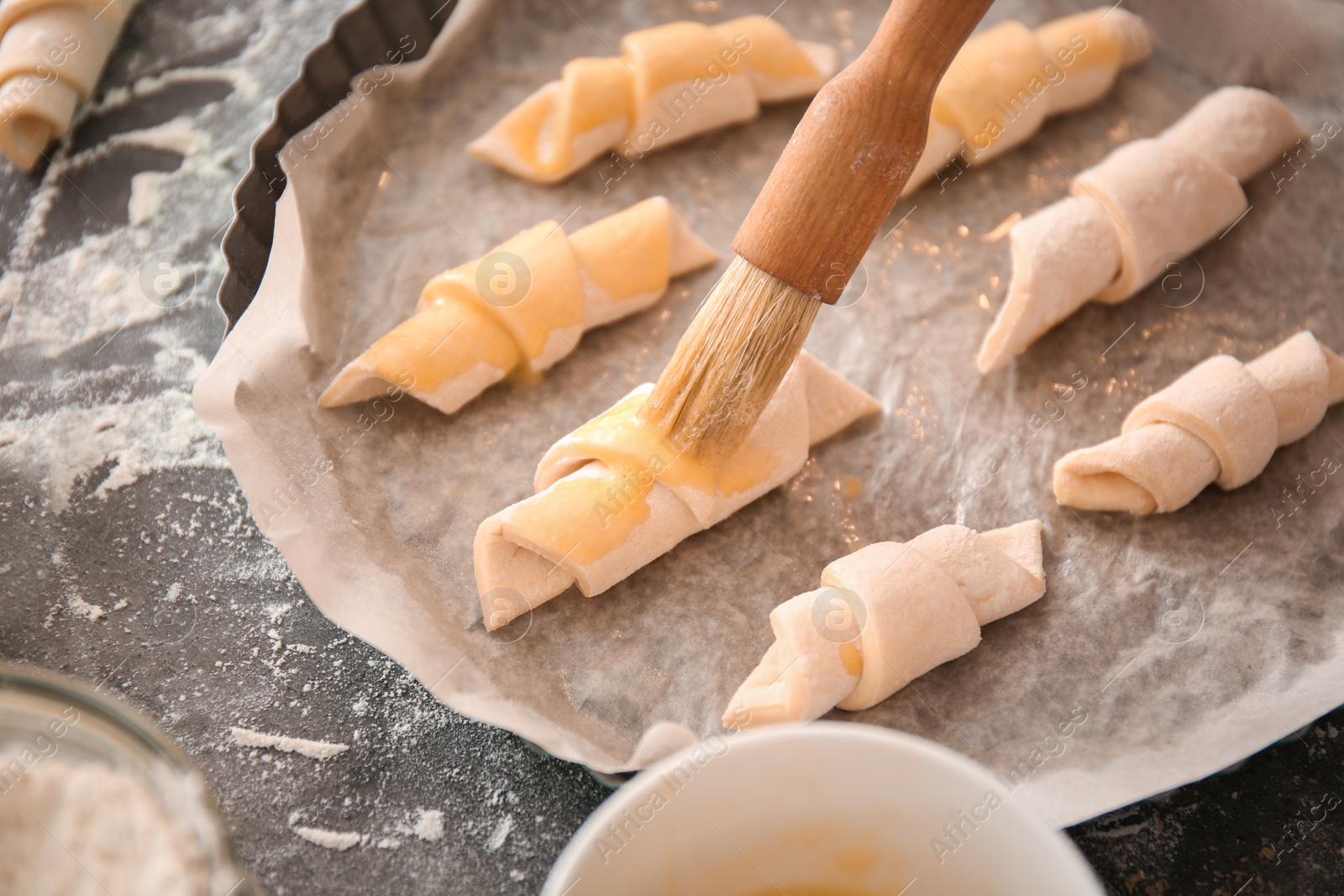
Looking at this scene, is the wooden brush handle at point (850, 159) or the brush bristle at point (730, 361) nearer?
the wooden brush handle at point (850, 159)

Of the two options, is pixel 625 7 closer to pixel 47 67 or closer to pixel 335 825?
pixel 47 67

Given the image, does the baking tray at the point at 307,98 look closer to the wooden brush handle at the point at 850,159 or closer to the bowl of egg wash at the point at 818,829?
the wooden brush handle at the point at 850,159

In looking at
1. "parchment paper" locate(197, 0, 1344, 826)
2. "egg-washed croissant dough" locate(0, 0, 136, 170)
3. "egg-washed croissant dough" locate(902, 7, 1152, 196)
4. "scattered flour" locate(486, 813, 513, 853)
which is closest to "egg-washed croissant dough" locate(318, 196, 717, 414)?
"parchment paper" locate(197, 0, 1344, 826)

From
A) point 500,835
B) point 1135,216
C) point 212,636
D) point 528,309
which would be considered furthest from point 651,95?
point 500,835

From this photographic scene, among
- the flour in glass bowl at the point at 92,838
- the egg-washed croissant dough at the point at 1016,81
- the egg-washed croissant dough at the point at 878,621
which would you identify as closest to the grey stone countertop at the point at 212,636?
the egg-washed croissant dough at the point at 878,621

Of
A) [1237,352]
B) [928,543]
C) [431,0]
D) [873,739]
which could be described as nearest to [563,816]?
[873,739]

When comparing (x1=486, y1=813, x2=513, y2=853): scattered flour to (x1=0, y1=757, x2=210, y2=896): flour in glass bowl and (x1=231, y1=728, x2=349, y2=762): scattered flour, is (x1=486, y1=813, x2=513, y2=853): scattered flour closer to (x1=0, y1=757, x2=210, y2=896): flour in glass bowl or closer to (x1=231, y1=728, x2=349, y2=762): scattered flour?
(x1=231, y1=728, x2=349, y2=762): scattered flour

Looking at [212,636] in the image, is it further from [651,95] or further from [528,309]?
[651,95]
